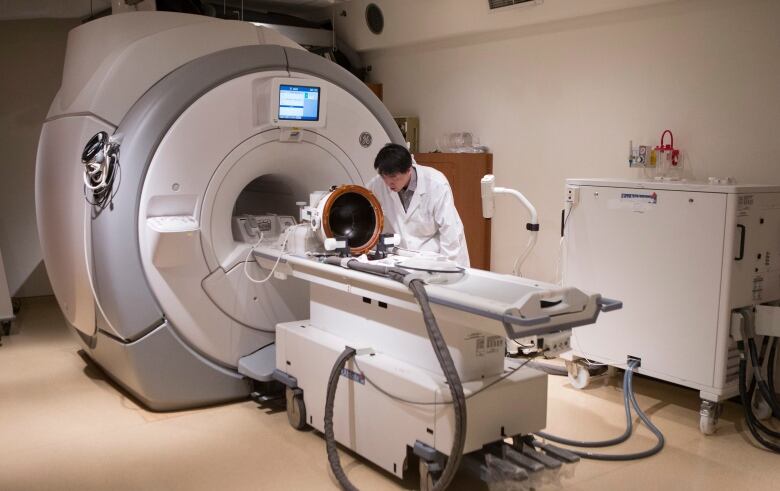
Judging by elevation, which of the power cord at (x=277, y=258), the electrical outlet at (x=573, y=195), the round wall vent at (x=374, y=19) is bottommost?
the power cord at (x=277, y=258)

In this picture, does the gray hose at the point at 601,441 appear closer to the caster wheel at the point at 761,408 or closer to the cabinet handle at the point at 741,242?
the caster wheel at the point at 761,408

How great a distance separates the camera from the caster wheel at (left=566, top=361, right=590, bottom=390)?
3.71 metres

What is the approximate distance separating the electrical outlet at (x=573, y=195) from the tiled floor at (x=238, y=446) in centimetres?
93

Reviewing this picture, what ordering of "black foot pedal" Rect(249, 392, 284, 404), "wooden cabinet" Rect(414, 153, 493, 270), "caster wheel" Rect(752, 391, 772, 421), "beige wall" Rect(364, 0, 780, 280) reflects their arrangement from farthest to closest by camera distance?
1. "wooden cabinet" Rect(414, 153, 493, 270)
2. "beige wall" Rect(364, 0, 780, 280)
3. "black foot pedal" Rect(249, 392, 284, 404)
4. "caster wheel" Rect(752, 391, 772, 421)

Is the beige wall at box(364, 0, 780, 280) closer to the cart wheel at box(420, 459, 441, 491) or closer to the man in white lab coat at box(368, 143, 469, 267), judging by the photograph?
the man in white lab coat at box(368, 143, 469, 267)

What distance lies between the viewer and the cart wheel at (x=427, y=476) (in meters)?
2.45

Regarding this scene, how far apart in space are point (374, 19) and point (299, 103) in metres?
2.73

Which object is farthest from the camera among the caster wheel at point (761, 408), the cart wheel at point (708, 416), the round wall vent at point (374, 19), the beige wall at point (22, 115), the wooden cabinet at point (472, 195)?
the round wall vent at point (374, 19)

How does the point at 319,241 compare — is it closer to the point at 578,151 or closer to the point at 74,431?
the point at 74,431

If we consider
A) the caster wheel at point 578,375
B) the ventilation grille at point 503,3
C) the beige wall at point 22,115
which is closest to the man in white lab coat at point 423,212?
the caster wheel at point 578,375

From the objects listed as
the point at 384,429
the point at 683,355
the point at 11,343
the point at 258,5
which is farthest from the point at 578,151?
the point at 11,343

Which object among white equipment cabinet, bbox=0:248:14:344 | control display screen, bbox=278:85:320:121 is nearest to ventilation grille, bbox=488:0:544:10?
control display screen, bbox=278:85:320:121

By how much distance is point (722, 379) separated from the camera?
3.19 metres

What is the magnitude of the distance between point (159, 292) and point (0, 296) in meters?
2.00
